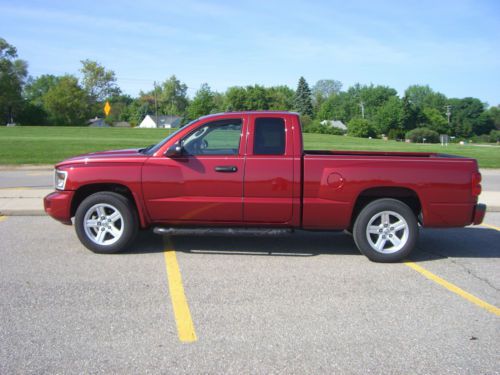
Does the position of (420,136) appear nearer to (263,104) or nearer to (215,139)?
(263,104)

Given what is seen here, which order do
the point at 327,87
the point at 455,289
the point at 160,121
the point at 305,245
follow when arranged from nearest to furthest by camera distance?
1. the point at 455,289
2. the point at 305,245
3. the point at 160,121
4. the point at 327,87

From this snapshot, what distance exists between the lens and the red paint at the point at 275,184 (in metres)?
5.80

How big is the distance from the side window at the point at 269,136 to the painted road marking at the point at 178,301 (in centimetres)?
173

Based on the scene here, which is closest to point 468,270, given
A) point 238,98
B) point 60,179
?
point 60,179

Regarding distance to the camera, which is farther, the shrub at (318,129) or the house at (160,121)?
the house at (160,121)

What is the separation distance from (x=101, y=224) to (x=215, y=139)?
1.84 meters

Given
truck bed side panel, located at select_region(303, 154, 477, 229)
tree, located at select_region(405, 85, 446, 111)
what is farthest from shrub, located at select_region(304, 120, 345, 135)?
truck bed side panel, located at select_region(303, 154, 477, 229)

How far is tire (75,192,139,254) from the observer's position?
237 inches

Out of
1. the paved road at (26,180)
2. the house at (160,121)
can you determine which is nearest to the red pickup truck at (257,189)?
the paved road at (26,180)

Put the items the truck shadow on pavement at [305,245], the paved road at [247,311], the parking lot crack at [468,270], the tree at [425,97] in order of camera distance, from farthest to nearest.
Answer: the tree at [425,97], the truck shadow on pavement at [305,245], the parking lot crack at [468,270], the paved road at [247,311]

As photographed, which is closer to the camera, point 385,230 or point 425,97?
point 385,230

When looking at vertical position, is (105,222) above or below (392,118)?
below

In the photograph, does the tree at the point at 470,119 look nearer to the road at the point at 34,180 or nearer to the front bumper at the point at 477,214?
the road at the point at 34,180

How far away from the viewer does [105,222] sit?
6.08 m
